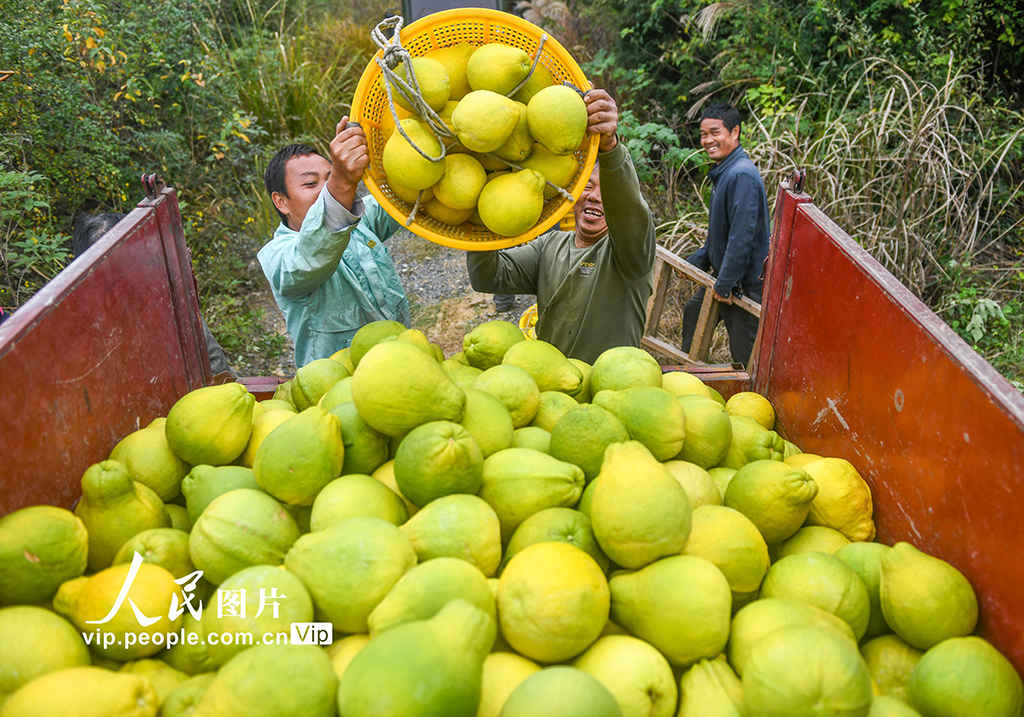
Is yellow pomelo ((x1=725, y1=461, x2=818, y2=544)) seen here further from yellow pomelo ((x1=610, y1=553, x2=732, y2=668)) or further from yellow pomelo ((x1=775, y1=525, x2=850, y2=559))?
yellow pomelo ((x1=610, y1=553, x2=732, y2=668))

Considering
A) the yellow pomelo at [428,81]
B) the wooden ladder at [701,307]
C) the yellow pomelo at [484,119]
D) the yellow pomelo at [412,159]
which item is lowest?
the wooden ladder at [701,307]

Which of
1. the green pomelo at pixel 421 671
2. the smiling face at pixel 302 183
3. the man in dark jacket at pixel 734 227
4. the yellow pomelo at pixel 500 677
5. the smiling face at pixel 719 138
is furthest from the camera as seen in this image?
the smiling face at pixel 719 138

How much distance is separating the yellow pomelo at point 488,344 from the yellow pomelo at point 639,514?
0.93 metres

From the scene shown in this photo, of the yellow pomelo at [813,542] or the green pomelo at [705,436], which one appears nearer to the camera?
the yellow pomelo at [813,542]

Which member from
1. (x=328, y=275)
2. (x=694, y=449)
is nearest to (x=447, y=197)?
(x=328, y=275)

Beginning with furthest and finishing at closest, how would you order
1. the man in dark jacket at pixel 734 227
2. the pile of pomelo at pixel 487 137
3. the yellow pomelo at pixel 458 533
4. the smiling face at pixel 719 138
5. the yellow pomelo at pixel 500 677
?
the smiling face at pixel 719 138 → the man in dark jacket at pixel 734 227 → the pile of pomelo at pixel 487 137 → the yellow pomelo at pixel 458 533 → the yellow pomelo at pixel 500 677

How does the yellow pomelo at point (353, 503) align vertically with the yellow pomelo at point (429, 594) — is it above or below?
below

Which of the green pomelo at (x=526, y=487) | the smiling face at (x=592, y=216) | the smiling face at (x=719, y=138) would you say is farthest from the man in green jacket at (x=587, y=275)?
the smiling face at (x=719, y=138)

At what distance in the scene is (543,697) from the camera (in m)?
1.13

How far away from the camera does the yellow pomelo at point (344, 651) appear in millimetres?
1296

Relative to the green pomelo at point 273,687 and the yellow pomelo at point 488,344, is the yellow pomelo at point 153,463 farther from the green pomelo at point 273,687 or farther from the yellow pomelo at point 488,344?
the yellow pomelo at point 488,344

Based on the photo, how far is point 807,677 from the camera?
1205mm

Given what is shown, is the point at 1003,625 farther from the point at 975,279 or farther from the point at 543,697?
the point at 975,279

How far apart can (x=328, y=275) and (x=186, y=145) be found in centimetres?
499
